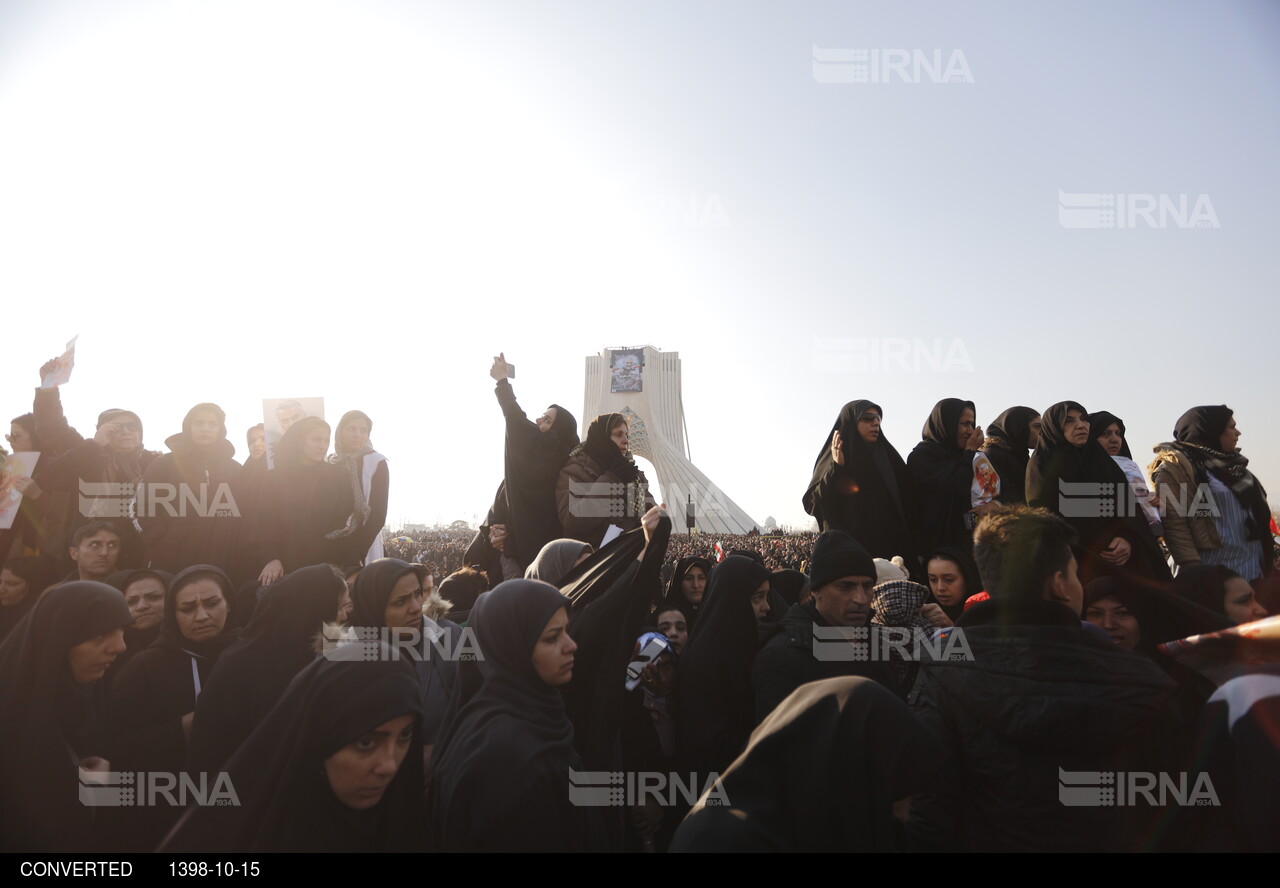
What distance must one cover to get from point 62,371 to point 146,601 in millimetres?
2234

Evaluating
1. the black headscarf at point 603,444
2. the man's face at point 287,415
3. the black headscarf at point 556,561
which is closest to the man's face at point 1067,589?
the black headscarf at point 556,561

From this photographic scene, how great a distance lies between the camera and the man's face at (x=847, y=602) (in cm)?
296

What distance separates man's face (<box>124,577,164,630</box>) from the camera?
359 centimetres

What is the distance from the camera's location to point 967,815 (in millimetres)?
A: 2090

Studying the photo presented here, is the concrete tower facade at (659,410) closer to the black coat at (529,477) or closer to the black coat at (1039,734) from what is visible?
the black coat at (529,477)

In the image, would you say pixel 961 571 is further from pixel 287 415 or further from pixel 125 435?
pixel 125 435

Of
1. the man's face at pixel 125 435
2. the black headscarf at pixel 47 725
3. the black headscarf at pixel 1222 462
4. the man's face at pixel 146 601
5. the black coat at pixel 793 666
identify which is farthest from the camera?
the man's face at pixel 125 435

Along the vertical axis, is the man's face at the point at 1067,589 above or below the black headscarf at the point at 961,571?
above

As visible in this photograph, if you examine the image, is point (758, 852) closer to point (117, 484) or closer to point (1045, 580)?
point (1045, 580)

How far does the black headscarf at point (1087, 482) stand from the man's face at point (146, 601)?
4.39 m

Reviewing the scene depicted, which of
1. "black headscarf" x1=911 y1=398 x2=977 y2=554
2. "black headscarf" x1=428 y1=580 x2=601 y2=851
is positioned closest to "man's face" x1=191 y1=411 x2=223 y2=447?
"black headscarf" x1=428 y1=580 x2=601 y2=851

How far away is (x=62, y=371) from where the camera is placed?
496 centimetres

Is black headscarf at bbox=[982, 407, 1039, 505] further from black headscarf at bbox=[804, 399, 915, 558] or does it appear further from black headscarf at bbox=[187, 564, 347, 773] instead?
black headscarf at bbox=[187, 564, 347, 773]

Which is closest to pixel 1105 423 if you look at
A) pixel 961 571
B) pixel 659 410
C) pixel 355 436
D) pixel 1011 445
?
pixel 1011 445
